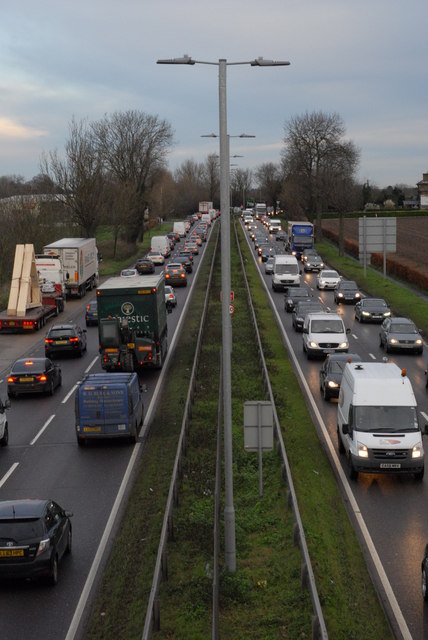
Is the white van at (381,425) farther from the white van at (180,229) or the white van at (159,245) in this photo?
the white van at (180,229)

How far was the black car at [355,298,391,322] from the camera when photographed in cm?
4931

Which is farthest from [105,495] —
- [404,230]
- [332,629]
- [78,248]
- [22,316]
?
[404,230]

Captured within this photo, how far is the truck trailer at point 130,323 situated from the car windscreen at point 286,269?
31.2 m

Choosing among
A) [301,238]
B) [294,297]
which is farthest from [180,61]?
[301,238]

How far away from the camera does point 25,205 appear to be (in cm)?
8400

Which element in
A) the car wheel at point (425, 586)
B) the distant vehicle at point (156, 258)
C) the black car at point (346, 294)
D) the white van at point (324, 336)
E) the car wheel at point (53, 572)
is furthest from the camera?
the distant vehicle at point (156, 258)

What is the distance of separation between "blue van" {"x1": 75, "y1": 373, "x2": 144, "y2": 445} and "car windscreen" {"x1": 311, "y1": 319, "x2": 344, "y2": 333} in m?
15.4

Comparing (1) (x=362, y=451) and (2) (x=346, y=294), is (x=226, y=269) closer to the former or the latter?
(1) (x=362, y=451)

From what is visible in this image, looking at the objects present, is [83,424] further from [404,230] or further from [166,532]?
[404,230]

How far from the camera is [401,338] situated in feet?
130

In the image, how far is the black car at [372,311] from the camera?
49312mm

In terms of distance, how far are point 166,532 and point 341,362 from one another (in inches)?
617

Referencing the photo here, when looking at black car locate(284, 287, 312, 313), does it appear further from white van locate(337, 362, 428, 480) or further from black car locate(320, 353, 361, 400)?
white van locate(337, 362, 428, 480)

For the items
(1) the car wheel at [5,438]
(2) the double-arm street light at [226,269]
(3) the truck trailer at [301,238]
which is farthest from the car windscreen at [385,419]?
(3) the truck trailer at [301,238]
